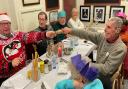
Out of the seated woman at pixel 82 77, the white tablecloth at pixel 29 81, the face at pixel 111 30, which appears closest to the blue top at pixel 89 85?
the seated woman at pixel 82 77

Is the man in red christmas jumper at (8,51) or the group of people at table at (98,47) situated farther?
the man in red christmas jumper at (8,51)

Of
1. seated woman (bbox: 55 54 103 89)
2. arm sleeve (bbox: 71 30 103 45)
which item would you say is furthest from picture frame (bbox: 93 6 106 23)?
seated woman (bbox: 55 54 103 89)

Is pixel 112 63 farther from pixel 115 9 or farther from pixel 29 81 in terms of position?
pixel 115 9

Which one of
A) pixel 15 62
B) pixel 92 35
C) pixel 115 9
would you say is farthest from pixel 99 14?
pixel 15 62

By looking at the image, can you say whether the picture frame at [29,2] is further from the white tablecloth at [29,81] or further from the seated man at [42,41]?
the white tablecloth at [29,81]

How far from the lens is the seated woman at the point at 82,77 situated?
119 centimetres

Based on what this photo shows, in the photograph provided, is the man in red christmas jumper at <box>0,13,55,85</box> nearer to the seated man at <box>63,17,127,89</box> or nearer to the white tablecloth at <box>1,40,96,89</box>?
the white tablecloth at <box>1,40,96,89</box>

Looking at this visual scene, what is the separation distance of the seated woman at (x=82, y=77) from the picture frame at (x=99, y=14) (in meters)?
3.51

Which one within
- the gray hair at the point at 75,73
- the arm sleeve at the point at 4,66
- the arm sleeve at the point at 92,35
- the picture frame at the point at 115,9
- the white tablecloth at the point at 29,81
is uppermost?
the picture frame at the point at 115,9

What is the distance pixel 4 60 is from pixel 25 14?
1319 millimetres

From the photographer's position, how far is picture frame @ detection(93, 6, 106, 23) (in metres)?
4.59

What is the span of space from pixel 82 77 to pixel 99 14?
11.8 ft

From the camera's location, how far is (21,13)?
3.15 metres

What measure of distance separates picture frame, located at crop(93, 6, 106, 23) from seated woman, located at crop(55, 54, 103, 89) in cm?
351
